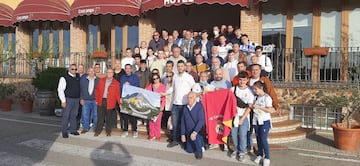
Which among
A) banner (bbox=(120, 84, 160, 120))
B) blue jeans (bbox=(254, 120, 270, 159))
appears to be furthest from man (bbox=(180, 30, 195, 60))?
blue jeans (bbox=(254, 120, 270, 159))

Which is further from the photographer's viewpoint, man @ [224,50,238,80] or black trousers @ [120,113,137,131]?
black trousers @ [120,113,137,131]

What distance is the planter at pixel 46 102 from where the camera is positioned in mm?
12859

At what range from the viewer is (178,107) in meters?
7.82

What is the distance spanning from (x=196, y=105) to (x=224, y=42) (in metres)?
2.87

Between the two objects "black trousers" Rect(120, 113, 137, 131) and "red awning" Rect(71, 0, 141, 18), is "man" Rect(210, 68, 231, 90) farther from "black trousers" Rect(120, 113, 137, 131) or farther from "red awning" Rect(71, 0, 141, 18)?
"red awning" Rect(71, 0, 141, 18)

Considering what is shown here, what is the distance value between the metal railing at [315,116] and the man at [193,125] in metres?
4.22

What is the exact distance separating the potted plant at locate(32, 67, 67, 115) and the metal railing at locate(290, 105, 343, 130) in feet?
27.8

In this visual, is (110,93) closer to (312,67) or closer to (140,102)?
(140,102)

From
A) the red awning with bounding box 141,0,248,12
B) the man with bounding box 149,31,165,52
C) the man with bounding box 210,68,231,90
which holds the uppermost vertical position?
the red awning with bounding box 141,0,248,12

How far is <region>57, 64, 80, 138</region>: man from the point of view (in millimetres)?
8898

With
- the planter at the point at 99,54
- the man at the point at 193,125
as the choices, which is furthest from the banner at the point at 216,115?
the planter at the point at 99,54

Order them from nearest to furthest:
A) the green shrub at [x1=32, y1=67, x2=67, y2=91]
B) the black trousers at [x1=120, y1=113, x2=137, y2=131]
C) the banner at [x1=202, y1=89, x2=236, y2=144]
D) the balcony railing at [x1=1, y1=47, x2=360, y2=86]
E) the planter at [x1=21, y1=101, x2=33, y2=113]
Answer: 1. the banner at [x1=202, y1=89, x2=236, y2=144]
2. the black trousers at [x1=120, y1=113, x2=137, y2=131]
3. the balcony railing at [x1=1, y1=47, x2=360, y2=86]
4. the green shrub at [x1=32, y1=67, x2=67, y2=91]
5. the planter at [x1=21, y1=101, x2=33, y2=113]

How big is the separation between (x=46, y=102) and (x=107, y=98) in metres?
5.08

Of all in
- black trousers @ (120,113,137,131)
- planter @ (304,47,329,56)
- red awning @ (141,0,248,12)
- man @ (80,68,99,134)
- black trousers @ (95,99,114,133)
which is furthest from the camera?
red awning @ (141,0,248,12)
